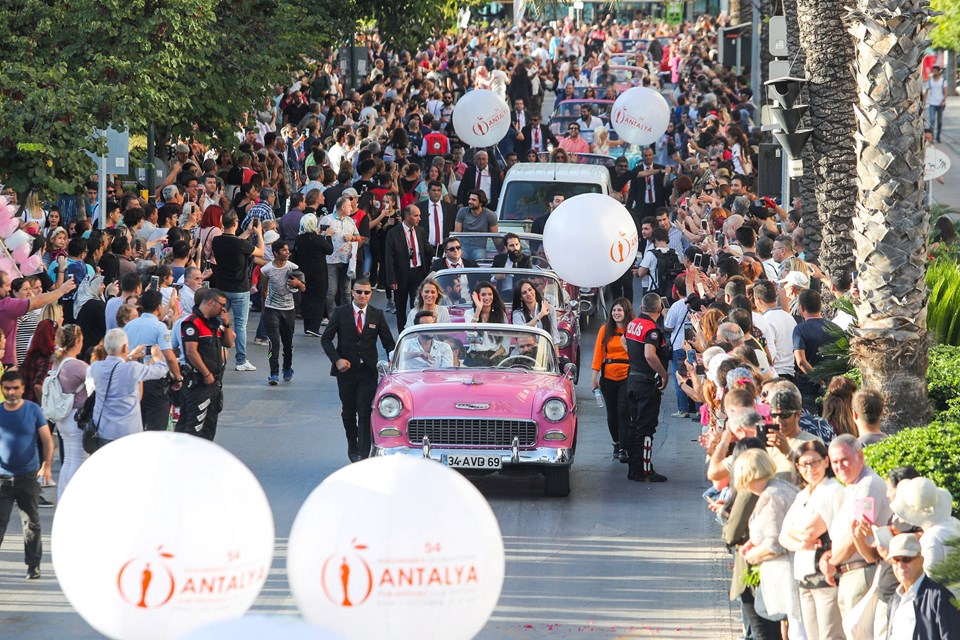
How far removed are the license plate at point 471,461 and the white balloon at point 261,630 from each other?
776 cm

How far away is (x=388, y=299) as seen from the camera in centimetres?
2188

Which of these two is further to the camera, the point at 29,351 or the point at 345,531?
the point at 29,351

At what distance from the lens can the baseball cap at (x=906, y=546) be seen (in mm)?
7266

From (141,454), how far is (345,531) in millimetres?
881

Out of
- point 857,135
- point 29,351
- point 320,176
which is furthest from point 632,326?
point 320,176

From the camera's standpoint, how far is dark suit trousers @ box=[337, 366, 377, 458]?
14297mm

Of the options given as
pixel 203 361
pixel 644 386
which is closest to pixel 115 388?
pixel 203 361

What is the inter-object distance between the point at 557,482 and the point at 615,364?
1523 mm

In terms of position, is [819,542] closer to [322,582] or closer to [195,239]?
[322,582]

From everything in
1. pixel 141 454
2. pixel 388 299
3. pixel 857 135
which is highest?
pixel 857 135

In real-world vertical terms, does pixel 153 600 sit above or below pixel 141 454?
below

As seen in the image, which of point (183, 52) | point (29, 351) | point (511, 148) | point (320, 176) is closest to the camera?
point (29, 351)

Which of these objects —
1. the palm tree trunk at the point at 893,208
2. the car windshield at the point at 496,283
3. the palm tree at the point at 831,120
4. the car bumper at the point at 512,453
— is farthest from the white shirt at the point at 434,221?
the palm tree trunk at the point at 893,208

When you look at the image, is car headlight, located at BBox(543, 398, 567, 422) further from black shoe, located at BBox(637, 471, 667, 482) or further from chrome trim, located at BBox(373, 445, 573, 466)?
black shoe, located at BBox(637, 471, 667, 482)
